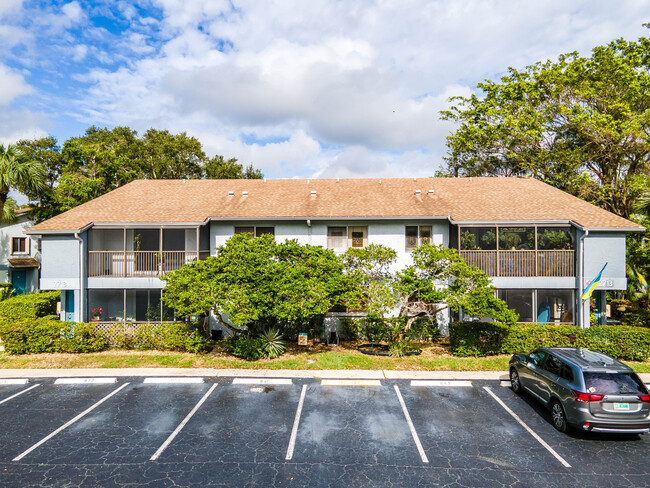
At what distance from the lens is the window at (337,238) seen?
18.9 meters

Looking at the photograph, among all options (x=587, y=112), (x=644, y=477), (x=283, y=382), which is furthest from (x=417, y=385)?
(x=587, y=112)

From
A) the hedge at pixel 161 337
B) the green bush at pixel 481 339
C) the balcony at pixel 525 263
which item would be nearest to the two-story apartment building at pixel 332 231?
the balcony at pixel 525 263

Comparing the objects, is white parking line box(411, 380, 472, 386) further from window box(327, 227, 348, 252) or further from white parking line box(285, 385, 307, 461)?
window box(327, 227, 348, 252)

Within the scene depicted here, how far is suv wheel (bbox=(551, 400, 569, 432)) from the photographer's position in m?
9.26

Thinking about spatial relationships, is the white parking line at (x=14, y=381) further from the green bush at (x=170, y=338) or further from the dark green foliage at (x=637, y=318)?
the dark green foliage at (x=637, y=318)

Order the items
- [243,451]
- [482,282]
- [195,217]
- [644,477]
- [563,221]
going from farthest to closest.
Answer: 1. [195,217]
2. [563,221]
3. [482,282]
4. [243,451]
5. [644,477]

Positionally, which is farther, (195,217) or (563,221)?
(195,217)

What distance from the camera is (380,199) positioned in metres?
20.4

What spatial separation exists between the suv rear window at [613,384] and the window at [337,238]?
1159 cm

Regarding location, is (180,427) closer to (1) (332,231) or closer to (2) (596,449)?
(2) (596,449)

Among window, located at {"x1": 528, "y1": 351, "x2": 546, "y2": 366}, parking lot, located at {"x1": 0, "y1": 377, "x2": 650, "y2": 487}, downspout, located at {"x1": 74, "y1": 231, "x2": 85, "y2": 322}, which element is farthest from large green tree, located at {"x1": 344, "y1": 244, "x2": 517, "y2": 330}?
downspout, located at {"x1": 74, "y1": 231, "x2": 85, "y2": 322}

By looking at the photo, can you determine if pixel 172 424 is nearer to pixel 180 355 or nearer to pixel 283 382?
pixel 283 382

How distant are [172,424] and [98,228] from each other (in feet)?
39.5

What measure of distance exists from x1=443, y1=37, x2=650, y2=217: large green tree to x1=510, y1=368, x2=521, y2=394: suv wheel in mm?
17659
